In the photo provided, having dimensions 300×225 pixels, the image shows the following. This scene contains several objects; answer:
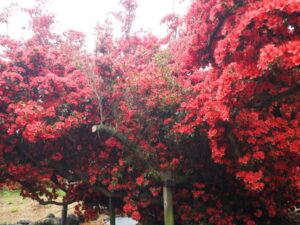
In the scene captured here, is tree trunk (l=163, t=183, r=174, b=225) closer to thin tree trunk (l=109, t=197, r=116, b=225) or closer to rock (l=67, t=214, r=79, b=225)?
thin tree trunk (l=109, t=197, r=116, b=225)

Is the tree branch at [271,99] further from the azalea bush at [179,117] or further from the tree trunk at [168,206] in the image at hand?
the tree trunk at [168,206]

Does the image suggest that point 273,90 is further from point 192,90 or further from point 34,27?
point 34,27

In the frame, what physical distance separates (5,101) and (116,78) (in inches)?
122

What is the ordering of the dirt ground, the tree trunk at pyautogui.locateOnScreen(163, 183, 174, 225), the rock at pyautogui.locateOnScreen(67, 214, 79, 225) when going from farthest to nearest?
the dirt ground
the rock at pyautogui.locateOnScreen(67, 214, 79, 225)
the tree trunk at pyautogui.locateOnScreen(163, 183, 174, 225)

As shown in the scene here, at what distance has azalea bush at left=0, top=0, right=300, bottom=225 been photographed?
374 cm

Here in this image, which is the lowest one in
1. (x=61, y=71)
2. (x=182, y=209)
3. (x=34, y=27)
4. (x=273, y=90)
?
(x=182, y=209)

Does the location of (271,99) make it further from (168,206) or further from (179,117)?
(168,206)

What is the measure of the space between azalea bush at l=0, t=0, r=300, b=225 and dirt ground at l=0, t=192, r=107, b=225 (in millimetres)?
5923

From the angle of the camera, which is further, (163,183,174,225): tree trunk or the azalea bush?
(163,183,174,225): tree trunk

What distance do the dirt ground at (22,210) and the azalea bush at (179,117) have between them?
5923mm

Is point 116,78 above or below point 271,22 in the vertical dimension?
above

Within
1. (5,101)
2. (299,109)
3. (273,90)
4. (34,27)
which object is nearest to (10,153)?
(5,101)

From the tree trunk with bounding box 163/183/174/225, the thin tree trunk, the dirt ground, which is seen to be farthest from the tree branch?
the dirt ground

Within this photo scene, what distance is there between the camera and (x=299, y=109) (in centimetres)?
470
